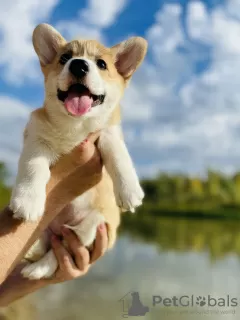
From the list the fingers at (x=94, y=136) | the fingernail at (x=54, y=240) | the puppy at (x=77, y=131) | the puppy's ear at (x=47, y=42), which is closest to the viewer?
the puppy at (x=77, y=131)

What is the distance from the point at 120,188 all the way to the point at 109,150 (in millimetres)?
289

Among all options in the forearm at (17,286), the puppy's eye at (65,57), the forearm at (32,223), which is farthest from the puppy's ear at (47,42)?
the forearm at (17,286)

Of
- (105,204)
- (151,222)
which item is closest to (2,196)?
(151,222)

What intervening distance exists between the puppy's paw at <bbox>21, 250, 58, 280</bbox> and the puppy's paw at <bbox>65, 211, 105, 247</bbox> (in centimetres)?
22

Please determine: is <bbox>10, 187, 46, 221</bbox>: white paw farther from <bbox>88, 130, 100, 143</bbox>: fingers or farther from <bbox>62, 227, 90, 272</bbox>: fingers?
<bbox>62, 227, 90, 272</bbox>: fingers

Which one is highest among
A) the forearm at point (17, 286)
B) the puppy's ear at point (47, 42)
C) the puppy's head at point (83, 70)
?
the puppy's ear at point (47, 42)

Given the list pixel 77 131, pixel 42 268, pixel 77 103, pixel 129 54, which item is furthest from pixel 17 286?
pixel 129 54

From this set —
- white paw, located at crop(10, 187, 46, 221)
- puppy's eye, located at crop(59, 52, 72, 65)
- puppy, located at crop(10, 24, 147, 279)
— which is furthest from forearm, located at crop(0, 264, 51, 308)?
puppy's eye, located at crop(59, 52, 72, 65)

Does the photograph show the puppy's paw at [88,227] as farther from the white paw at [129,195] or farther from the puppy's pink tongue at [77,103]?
the puppy's pink tongue at [77,103]

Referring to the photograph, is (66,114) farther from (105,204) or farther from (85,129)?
(105,204)

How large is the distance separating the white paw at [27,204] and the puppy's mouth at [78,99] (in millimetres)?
466

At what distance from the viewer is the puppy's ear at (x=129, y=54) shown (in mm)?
2961

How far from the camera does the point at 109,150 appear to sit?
8.94 ft

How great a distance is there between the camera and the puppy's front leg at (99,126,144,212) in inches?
98.0
